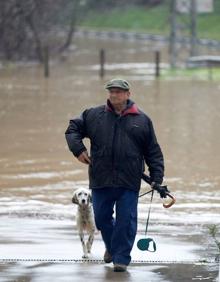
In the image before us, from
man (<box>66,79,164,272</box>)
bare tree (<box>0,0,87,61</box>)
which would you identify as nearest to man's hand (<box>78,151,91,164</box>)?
man (<box>66,79,164,272</box>)

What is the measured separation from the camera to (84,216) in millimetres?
10453

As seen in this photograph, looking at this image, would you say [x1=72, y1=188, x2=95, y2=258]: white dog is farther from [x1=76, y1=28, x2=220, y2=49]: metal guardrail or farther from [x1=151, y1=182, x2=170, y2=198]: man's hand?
[x1=76, y1=28, x2=220, y2=49]: metal guardrail

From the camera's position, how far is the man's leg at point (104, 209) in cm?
937

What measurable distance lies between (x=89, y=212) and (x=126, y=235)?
109cm

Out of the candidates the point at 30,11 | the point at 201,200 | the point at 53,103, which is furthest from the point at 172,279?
the point at 30,11

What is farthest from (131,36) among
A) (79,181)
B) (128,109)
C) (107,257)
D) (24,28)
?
(128,109)

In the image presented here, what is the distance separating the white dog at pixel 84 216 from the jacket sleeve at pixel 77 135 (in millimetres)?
853

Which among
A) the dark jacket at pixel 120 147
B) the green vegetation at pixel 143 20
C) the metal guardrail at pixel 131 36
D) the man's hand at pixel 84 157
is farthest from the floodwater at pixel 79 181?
the green vegetation at pixel 143 20

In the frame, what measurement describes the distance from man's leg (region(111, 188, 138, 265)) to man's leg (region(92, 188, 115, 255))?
95 mm

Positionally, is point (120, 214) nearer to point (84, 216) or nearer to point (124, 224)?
point (124, 224)

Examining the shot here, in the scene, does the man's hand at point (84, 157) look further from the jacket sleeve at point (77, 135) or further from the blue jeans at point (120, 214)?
the blue jeans at point (120, 214)

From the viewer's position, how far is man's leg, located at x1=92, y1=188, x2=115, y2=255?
9.37 metres

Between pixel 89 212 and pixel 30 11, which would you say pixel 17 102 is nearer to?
pixel 89 212

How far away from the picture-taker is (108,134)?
9234 mm
